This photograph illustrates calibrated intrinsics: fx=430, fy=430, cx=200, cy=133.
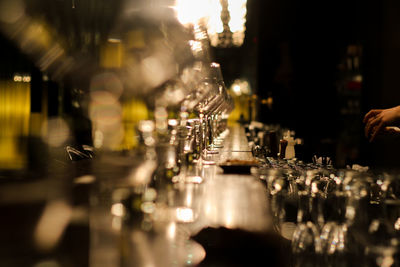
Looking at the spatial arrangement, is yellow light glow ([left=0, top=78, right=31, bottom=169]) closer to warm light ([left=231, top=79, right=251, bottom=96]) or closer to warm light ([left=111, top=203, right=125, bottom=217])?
warm light ([left=111, top=203, right=125, bottom=217])

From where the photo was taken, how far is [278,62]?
33.9 ft

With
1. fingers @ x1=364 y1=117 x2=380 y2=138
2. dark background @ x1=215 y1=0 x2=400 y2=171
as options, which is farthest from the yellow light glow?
fingers @ x1=364 y1=117 x2=380 y2=138

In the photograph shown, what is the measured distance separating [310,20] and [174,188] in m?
7.48

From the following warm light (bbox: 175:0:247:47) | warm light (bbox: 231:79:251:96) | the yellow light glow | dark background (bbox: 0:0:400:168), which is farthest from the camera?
warm light (bbox: 231:79:251:96)

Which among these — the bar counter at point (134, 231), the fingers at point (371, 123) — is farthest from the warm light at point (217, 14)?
the bar counter at point (134, 231)

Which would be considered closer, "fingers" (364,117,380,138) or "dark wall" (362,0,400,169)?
"fingers" (364,117,380,138)

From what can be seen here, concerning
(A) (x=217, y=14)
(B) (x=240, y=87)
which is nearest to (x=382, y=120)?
(A) (x=217, y=14)

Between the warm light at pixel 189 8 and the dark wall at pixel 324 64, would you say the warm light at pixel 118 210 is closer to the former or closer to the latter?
the dark wall at pixel 324 64

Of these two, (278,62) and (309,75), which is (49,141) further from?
(278,62)

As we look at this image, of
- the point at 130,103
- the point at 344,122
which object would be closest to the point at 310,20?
the point at 344,122

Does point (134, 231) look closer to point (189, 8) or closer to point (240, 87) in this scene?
point (189, 8)

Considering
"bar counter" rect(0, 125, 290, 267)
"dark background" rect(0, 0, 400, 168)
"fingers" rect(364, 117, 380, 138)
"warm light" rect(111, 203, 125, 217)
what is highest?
"dark background" rect(0, 0, 400, 168)

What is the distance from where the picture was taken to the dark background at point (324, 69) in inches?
219

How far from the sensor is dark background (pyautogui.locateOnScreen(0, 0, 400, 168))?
5.55m
